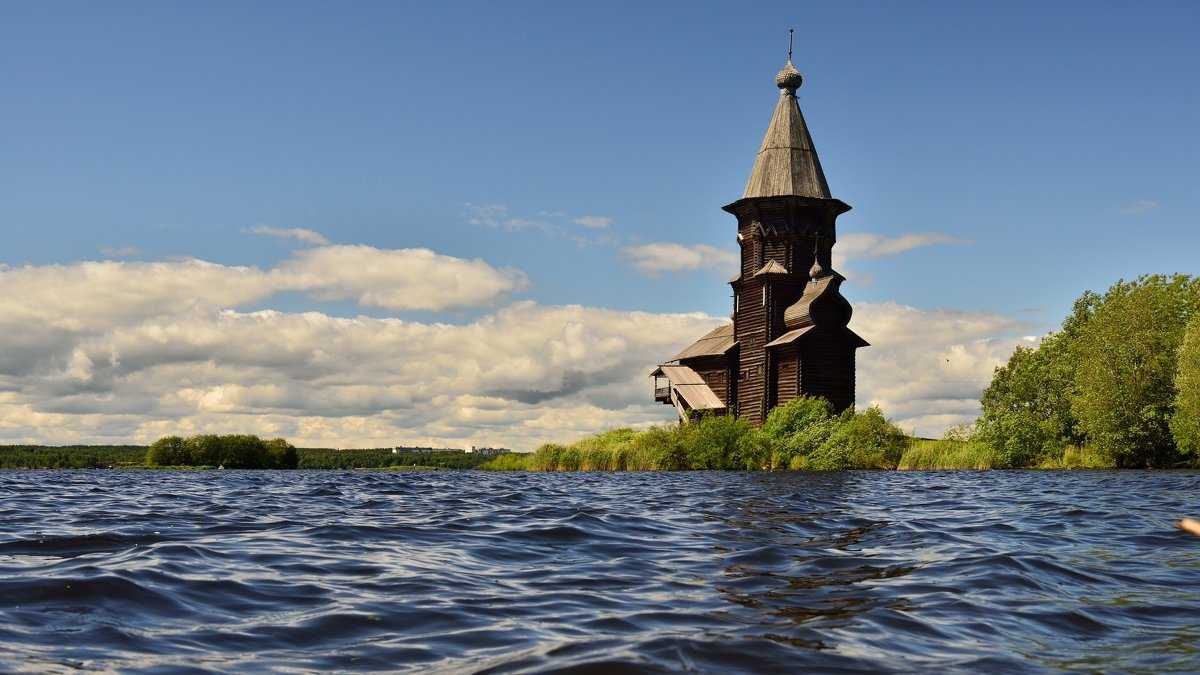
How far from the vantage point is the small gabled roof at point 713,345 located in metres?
60.9

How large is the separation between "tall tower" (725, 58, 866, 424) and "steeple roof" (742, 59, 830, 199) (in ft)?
0.20

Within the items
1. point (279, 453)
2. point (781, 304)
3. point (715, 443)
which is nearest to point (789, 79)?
point (781, 304)

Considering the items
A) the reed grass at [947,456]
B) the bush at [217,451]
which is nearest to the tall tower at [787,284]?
the reed grass at [947,456]

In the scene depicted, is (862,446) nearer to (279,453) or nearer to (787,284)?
(787,284)

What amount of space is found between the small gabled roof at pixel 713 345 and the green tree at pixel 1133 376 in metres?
19.5

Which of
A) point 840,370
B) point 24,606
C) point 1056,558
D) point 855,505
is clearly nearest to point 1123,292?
point 840,370

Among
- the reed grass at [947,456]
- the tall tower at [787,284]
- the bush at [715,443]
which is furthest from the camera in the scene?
the tall tower at [787,284]

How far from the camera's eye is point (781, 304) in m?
58.4

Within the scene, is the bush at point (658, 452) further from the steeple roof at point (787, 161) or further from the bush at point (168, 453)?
the bush at point (168, 453)

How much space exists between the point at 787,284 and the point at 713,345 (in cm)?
697

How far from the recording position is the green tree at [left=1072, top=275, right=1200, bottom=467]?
50969 mm

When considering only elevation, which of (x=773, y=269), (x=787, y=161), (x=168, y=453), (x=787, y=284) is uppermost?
(x=787, y=161)

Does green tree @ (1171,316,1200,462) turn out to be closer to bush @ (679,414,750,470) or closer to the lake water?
bush @ (679,414,750,470)

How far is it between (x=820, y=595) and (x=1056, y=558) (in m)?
3.95
